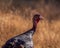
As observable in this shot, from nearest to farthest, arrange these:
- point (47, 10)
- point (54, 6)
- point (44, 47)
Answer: point (44, 47) < point (47, 10) < point (54, 6)

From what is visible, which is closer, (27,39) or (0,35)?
(27,39)

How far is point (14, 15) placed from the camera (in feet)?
37.2

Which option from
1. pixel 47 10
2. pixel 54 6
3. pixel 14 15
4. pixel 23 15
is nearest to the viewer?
pixel 14 15

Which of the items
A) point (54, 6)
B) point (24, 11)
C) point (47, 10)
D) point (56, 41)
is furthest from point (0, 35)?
point (54, 6)

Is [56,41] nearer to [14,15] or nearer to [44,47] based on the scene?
[44,47]

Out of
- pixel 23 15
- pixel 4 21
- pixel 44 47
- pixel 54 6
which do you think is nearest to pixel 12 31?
pixel 4 21

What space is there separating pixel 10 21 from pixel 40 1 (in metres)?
9.32

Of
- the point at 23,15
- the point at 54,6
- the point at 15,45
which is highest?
the point at 15,45

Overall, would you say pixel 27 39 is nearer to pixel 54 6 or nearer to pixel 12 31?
pixel 12 31

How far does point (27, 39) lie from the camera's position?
724 cm

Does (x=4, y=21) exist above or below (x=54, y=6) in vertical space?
above

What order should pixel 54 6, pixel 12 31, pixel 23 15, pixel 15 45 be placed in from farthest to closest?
pixel 54 6, pixel 23 15, pixel 12 31, pixel 15 45

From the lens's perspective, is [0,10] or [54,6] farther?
[54,6]

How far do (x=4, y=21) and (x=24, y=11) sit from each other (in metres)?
2.66
